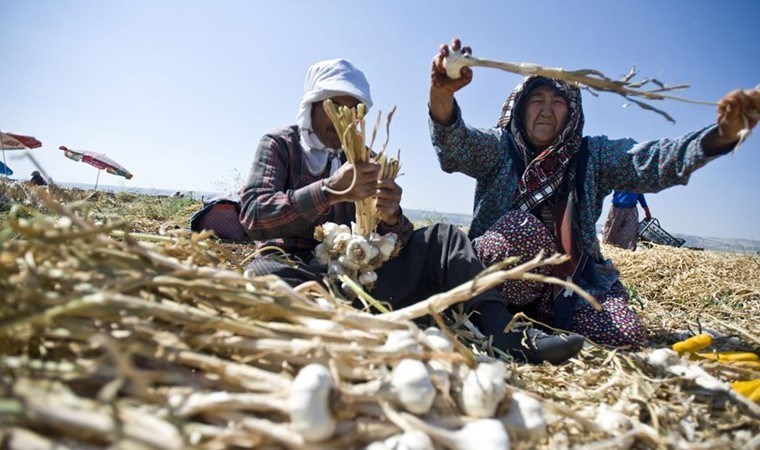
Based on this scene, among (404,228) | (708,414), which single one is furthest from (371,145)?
(708,414)

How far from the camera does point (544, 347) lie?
4.83 feet

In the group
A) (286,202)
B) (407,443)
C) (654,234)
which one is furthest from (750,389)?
(654,234)

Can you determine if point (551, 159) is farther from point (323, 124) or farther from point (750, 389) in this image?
point (750, 389)

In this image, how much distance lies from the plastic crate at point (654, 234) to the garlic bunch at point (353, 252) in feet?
24.9

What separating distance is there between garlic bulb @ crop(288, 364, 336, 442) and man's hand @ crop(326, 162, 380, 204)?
1.01m

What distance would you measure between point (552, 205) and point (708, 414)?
1.31 m

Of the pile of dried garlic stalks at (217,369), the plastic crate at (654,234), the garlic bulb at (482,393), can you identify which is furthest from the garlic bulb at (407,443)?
the plastic crate at (654,234)

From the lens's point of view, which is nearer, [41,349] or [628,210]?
[41,349]

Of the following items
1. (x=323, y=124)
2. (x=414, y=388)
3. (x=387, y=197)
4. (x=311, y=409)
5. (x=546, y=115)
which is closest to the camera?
(x=311, y=409)

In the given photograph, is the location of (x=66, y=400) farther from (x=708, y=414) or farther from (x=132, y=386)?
(x=708, y=414)

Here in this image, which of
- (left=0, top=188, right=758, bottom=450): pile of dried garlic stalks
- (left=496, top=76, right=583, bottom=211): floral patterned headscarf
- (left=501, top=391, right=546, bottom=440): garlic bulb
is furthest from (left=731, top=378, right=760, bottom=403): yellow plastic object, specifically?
(left=496, top=76, right=583, bottom=211): floral patterned headscarf

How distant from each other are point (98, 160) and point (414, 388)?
12.9 m

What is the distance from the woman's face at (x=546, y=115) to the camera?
2244 mm

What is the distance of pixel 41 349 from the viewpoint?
682mm
